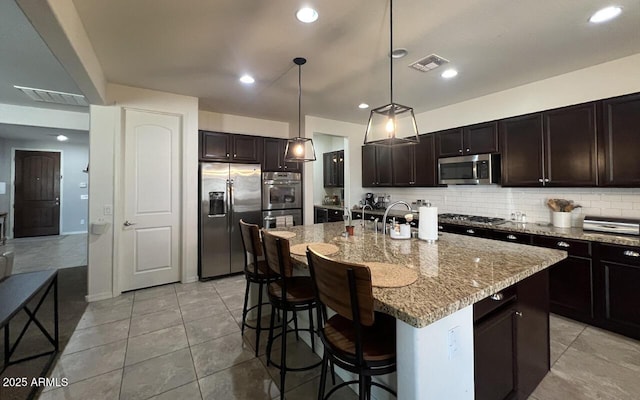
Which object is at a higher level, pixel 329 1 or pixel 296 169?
pixel 329 1

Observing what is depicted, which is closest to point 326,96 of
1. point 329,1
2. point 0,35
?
point 329,1

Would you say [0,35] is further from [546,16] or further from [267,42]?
[546,16]

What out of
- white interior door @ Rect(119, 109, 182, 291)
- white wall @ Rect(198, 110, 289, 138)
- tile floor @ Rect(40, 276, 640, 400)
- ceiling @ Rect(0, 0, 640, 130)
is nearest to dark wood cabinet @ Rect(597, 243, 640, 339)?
tile floor @ Rect(40, 276, 640, 400)

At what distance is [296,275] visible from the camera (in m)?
2.41

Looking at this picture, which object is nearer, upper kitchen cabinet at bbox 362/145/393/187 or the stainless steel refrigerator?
the stainless steel refrigerator

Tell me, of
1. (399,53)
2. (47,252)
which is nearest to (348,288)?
(399,53)

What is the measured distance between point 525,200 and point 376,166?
2.40 meters

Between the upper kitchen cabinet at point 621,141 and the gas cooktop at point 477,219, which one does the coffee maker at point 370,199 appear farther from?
the upper kitchen cabinet at point 621,141

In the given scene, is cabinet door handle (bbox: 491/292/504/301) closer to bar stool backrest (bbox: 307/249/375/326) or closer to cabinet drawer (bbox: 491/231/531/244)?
bar stool backrest (bbox: 307/249/375/326)

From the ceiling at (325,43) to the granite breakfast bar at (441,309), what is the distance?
1809 millimetres

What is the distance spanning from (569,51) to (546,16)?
83cm

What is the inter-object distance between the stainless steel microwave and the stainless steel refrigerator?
9.59 ft

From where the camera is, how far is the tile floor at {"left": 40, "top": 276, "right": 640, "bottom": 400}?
1.80 m

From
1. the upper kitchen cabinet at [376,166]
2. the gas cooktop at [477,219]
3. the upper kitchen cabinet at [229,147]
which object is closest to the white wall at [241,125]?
the upper kitchen cabinet at [229,147]
